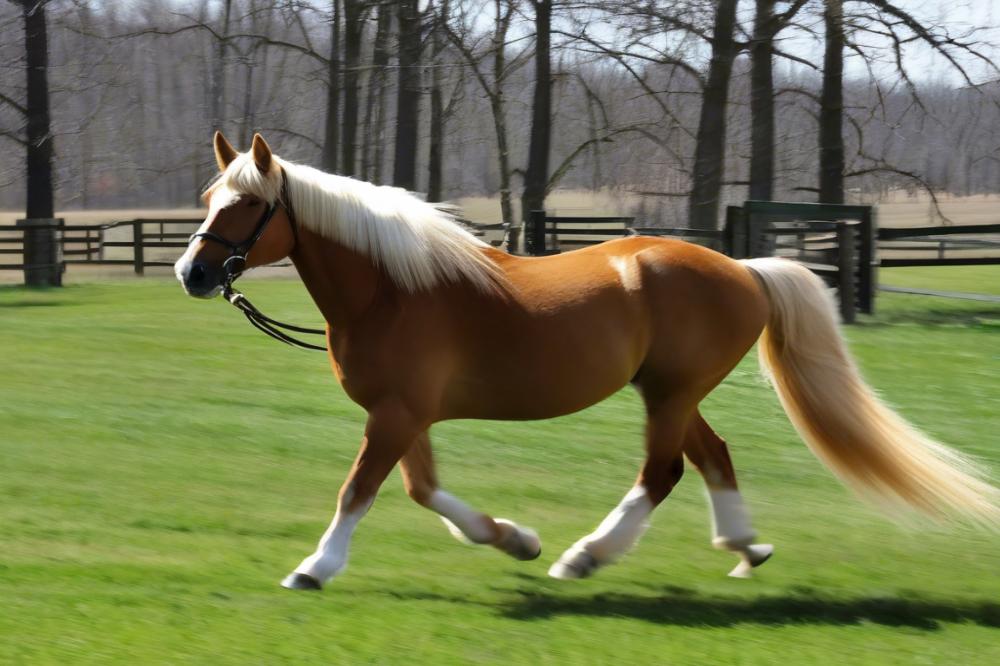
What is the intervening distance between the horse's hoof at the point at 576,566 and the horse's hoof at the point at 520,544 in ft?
0.55

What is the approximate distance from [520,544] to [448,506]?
407 millimetres

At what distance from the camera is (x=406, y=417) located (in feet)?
16.2

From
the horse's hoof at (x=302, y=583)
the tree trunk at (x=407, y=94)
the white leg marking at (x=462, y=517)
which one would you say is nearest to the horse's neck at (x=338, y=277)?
the white leg marking at (x=462, y=517)

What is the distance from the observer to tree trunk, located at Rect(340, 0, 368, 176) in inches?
910

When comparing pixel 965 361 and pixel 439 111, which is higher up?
pixel 439 111

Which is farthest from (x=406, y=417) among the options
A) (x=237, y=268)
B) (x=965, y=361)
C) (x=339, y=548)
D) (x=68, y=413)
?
(x=965, y=361)

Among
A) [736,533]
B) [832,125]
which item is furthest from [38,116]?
[736,533]

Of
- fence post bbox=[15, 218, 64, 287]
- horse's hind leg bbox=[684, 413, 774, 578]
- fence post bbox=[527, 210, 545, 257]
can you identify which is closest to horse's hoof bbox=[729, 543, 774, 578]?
horse's hind leg bbox=[684, 413, 774, 578]

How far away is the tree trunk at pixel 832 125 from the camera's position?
22219 millimetres

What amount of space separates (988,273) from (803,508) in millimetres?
22735

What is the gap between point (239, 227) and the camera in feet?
16.2

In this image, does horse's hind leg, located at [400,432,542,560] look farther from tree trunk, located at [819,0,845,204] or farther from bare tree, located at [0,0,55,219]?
bare tree, located at [0,0,55,219]

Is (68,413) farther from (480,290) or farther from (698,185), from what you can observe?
(698,185)

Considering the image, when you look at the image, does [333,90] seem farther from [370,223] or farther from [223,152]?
[370,223]
